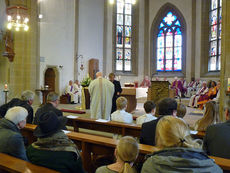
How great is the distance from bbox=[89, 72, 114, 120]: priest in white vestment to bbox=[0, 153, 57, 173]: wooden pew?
14.3 ft

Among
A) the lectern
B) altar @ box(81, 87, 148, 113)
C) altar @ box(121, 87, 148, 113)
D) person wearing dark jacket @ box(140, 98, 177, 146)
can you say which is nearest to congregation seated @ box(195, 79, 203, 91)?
altar @ box(81, 87, 148, 113)

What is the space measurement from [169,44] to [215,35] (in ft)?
10.9

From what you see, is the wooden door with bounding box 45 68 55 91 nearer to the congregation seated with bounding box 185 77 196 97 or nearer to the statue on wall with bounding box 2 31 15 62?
the statue on wall with bounding box 2 31 15 62

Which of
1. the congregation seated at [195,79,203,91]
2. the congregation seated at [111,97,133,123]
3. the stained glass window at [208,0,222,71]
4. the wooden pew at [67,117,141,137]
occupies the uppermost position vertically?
the stained glass window at [208,0,222,71]

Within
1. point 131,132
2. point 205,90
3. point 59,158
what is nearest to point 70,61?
point 205,90

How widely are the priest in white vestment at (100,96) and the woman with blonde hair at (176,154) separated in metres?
5.16

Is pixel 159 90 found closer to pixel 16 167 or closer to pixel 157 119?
pixel 157 119

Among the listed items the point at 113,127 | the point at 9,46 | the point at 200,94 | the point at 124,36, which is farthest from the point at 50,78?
the point at 113,127

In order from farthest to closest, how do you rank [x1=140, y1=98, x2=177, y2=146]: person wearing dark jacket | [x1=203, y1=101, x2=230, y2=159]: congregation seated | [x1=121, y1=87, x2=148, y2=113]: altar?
[x1=121, y1=87, x2=148, y2=113]: altar, [x1=140, y1=98, x2=177, y2=146]: person wearing dark jacket, [x1=203, y1=101, x2=230, y2=159]: congregation seated

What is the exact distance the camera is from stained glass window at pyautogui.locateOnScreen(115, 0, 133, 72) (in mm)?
17453

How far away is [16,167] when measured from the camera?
210cm

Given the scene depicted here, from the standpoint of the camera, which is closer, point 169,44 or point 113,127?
point 113,127

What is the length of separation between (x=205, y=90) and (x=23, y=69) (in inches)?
300

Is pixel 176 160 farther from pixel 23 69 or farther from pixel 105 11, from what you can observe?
pixel 105 11
